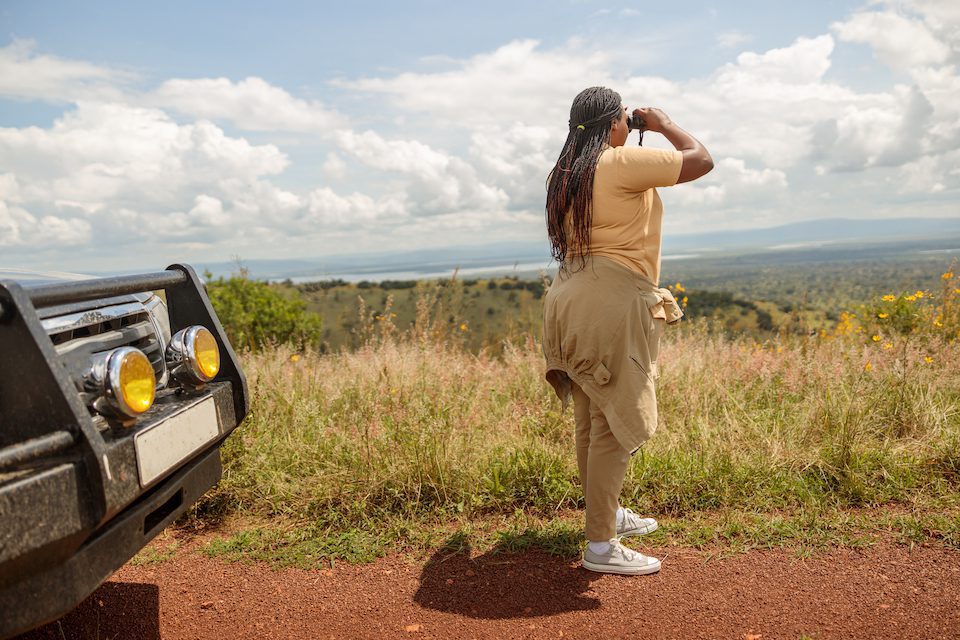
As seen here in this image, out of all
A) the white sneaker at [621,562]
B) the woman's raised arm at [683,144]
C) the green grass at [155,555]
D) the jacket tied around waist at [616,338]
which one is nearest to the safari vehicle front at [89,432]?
the green grass at [155,555]

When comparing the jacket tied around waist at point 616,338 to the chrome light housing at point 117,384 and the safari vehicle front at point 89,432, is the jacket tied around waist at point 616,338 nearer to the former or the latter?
the safari vehicle front at point 89,432

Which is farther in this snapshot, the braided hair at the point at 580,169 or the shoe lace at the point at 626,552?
the shoe lace at the point at 626,552

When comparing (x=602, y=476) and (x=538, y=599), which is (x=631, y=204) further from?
(x=538, y=599)

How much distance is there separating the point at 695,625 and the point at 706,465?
1.46 meters

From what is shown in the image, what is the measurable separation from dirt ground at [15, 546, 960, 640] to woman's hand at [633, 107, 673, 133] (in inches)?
82.6

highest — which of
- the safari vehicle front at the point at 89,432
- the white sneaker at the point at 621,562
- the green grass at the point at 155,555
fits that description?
the safari vehicle front at the point at 89,432

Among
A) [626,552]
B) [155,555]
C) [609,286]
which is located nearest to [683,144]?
[609,286]

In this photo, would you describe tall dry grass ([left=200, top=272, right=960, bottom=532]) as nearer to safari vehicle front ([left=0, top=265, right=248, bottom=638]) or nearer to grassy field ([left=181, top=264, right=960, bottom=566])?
grassy field ([left=181, top=264, right=960, bottom=566])

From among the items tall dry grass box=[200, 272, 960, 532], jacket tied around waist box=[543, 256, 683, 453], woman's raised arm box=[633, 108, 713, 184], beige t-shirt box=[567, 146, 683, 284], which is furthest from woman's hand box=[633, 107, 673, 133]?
tall dry grass box=[200, 272, 960, 532]

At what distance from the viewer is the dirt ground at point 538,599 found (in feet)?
9.11

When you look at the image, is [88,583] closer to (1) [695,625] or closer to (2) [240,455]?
(1) [695,625]

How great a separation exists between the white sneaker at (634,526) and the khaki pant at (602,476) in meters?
0.34

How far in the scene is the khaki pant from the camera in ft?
Answer: 10.4

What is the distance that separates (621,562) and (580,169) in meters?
1.82
